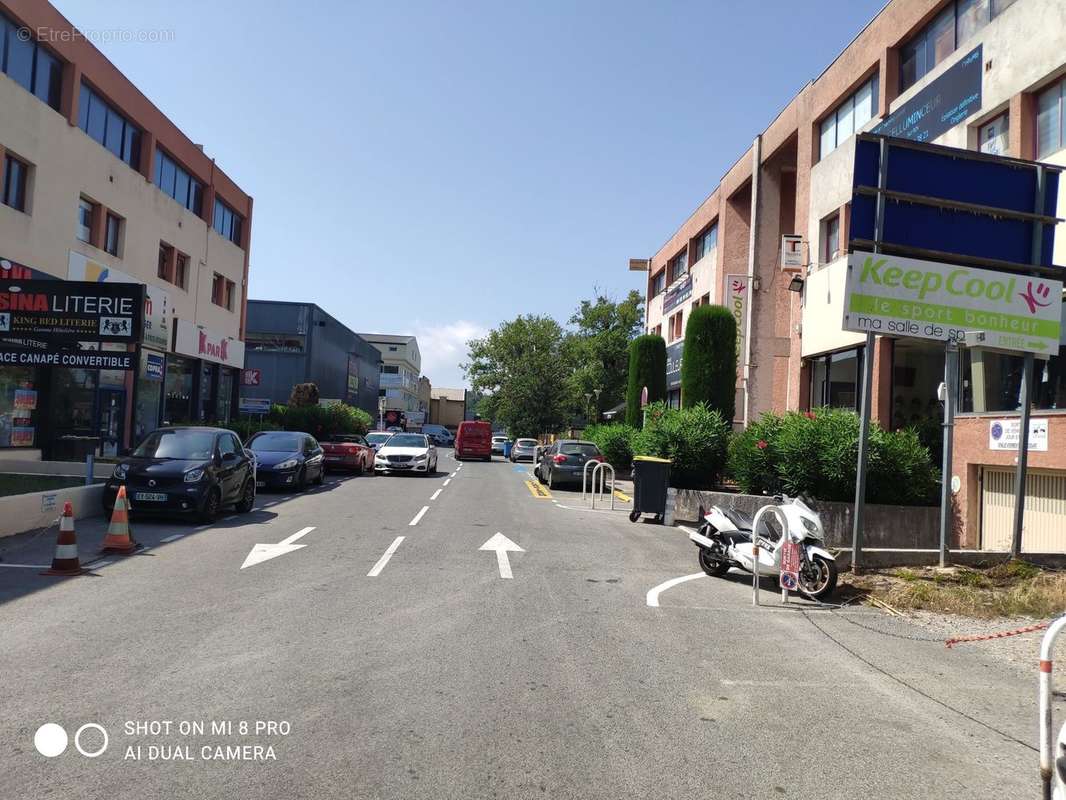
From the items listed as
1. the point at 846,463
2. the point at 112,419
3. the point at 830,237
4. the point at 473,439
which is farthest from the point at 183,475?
the point at 473,439

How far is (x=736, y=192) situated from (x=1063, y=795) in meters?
30.2

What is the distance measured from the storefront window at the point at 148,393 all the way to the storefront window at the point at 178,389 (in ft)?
2.61

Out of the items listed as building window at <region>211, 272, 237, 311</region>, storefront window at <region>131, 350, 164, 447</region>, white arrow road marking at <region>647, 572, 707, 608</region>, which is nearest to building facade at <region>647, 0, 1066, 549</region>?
white arrow road marking at <region>647, 572, 707, 608</region>

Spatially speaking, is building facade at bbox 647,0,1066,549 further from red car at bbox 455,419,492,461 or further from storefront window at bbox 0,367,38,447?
storefront window at bbox 0,367,38,447

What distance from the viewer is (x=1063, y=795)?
3.07 m

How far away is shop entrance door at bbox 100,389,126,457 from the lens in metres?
24.9

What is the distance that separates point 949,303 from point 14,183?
20832 millimetres

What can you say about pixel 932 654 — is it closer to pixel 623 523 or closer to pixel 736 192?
pixel 623 523

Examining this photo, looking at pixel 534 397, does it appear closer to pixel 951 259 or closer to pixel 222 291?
pixel 222 291

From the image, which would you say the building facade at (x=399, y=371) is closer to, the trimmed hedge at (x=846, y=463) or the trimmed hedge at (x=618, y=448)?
the trimmed hedge at (x=618, y=448)

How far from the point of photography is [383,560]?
1027 centimetres

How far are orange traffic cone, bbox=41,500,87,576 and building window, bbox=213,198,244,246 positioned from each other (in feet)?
96.2

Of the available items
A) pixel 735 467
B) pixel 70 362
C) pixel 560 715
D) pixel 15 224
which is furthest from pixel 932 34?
pixel 15 224

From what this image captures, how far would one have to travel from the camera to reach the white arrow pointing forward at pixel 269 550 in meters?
9.90
